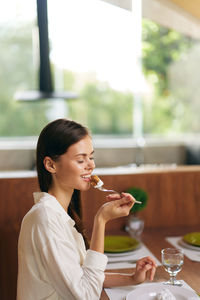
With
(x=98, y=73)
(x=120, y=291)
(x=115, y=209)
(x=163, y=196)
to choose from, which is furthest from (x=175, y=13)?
(x=120, y=291)

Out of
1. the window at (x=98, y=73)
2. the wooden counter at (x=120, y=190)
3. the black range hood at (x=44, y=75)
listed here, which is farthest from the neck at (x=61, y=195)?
the window at (x=98, y=73)

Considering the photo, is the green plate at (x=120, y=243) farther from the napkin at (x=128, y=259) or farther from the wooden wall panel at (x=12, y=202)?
the wooden wall panel at (x=12, y=202)

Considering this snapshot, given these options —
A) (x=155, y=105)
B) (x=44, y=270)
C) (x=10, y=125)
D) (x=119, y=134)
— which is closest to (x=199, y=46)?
(x=155, y=105)

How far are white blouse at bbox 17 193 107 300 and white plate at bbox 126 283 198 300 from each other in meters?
0.12

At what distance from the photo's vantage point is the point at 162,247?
1.68 meters

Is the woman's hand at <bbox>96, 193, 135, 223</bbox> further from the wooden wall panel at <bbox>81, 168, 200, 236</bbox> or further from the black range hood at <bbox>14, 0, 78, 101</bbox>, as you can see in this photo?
the black range hood at <bbox>14, 0, 78, 101</bbox>

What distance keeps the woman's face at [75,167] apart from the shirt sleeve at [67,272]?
206 millimetres

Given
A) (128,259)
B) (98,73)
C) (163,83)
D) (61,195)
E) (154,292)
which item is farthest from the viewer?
(163,83)

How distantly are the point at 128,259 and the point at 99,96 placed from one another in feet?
15.2

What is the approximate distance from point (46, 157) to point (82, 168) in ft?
0.40

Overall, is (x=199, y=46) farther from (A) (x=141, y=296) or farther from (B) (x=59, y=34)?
(A) (x=141, y=296)

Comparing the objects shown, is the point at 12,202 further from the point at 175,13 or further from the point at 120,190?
the point at 175,13

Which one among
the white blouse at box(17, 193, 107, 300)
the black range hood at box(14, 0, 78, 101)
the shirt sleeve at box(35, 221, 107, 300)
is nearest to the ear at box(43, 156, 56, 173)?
the white blouse at box(17, 193, 107, 300)

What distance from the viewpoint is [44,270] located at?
3.74 ft
